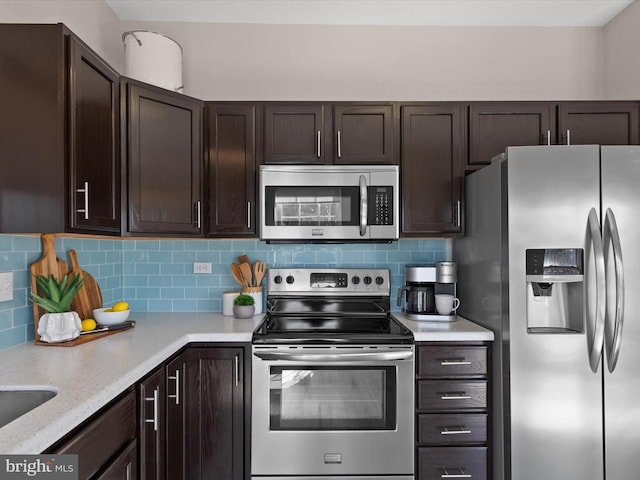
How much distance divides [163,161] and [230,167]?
1.20 feet

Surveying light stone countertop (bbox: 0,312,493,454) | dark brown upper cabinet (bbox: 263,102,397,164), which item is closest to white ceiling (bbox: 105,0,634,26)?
dark brown upper cabinet (bbox: 263,102,397,164)

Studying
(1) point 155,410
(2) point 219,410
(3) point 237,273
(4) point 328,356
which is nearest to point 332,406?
(4) point 328,356

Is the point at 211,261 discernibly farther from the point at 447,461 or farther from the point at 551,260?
the point at 551,260

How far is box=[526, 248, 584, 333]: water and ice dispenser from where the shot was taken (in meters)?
1.80

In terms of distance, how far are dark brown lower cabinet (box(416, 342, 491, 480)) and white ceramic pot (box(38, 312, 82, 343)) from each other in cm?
158

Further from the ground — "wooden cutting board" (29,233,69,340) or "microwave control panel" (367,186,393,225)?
"microwave control panel" (367,186,393,225)

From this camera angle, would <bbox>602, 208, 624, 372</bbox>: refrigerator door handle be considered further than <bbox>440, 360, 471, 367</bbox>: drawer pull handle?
No

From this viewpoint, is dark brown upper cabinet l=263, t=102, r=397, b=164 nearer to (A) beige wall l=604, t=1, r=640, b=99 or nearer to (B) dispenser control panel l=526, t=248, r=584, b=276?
(B) dispenser control panel l=526, t=248, r=584, b=276

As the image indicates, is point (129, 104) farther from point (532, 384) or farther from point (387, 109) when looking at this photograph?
point (532, 384)

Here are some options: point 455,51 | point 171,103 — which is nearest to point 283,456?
point 171,103

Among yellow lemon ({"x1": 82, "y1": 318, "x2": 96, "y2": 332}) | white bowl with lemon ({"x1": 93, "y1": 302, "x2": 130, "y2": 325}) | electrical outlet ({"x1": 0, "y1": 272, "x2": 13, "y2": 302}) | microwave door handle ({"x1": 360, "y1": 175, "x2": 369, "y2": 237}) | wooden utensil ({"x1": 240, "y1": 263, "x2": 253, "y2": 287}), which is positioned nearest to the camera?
electrical outlet ({"x1": 0, "y1": 272, "x2": 13, "y2": 302})

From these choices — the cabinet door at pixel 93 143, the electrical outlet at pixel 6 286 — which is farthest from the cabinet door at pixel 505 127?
the electrical outlet at pixel 6 286

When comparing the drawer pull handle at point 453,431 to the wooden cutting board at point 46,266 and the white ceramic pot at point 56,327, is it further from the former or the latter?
the wooden cutting board at point 46,266

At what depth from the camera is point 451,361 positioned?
1.97 meters
